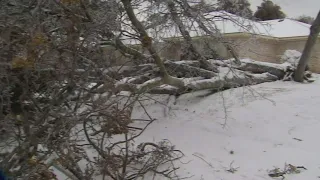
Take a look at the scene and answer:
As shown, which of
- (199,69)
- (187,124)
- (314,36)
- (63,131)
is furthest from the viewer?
(314,36)

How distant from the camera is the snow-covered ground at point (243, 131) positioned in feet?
19.0

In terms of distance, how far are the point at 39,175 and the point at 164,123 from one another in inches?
177

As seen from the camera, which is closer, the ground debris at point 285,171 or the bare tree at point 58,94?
the bare tree at point 58,94

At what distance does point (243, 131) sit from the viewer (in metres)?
7.53

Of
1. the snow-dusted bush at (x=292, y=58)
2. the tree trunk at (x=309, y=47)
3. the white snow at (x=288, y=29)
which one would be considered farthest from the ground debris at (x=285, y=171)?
the white snow at (x=288, y=29)

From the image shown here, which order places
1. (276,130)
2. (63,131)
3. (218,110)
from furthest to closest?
(218,110) → (276,130) → (63,131)

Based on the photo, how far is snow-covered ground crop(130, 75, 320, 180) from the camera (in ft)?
19.0

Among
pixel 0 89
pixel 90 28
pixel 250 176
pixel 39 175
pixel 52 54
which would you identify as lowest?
pixel 250 176

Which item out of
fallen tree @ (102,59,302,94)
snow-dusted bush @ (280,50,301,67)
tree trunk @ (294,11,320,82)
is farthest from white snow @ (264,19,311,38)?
fallen tree @ (102,59,302,94)

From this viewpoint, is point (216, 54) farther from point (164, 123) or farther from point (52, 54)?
point (52, 54)

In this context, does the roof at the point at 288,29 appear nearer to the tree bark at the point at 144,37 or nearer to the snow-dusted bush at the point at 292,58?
the snow-dusted bush at the point at 292,58

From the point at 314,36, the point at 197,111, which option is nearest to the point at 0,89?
the point at 197,111

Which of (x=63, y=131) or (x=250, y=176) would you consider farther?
(x=250, y=176)

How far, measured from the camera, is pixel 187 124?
27.0 ft
